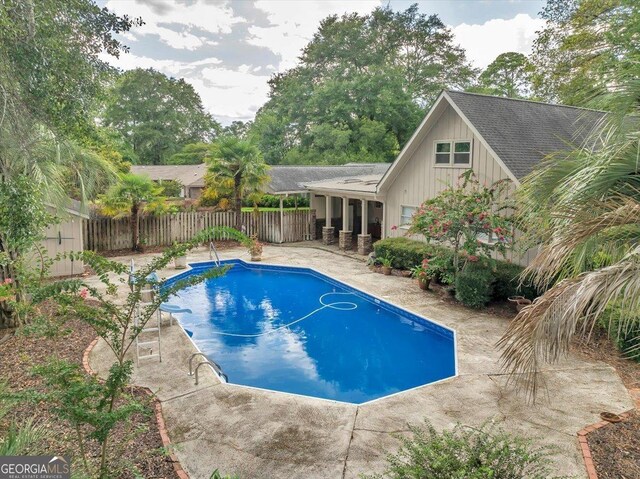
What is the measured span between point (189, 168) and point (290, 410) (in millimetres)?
36863

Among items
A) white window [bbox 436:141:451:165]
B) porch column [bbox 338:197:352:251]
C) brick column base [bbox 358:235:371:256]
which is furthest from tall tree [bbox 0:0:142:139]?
porch column [bbox 338:197:352:251]

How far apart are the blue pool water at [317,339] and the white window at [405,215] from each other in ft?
12.7

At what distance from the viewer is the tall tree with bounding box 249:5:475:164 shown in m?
34.5

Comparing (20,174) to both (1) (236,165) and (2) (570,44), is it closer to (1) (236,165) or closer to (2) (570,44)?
(1) (236,165)

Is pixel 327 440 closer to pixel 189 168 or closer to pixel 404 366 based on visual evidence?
pixel 404 366

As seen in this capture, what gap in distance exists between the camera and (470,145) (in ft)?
44.6

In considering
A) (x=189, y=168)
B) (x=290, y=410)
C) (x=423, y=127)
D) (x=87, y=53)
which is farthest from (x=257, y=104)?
(x=290, y=410)

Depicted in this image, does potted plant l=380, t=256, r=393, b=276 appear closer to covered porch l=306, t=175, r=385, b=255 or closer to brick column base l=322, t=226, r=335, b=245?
covered porch l=306, t=175, r=385, b=255

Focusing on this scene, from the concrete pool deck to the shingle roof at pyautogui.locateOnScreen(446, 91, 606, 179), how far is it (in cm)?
640

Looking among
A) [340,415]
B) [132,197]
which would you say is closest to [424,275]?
[340,415]

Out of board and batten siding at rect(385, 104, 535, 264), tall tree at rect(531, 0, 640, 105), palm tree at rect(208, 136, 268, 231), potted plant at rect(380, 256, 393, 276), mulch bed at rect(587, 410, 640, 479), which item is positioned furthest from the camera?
palm tree at rect(208, 136, 268, 231)

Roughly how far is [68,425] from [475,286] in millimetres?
9161

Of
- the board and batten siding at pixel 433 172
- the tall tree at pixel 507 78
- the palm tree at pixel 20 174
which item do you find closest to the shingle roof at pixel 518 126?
the board and batten siding at pixel 433 172

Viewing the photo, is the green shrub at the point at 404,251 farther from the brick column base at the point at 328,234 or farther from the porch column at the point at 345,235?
the brick column base at the point at 328,234
